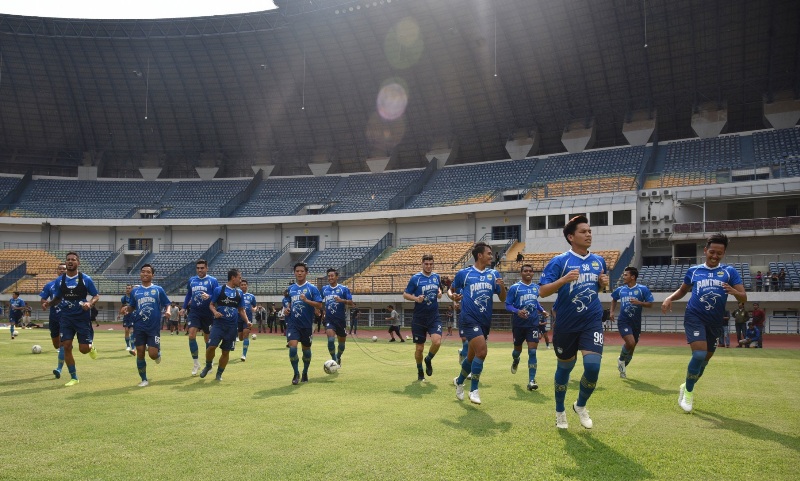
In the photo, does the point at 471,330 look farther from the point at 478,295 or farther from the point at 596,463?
the point at 596,463

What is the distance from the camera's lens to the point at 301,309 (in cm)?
1330

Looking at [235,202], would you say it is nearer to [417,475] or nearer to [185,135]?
[185,135]

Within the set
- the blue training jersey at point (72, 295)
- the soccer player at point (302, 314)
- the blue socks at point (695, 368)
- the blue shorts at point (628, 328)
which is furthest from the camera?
the blue shorts at point (628, 328)

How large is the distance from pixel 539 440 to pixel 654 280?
34.4m

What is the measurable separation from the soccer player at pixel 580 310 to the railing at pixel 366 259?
133 ft

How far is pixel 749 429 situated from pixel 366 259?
43.4m

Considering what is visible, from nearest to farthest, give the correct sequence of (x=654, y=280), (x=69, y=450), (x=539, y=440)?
(x=69, y=450)
(x=539, y=440)
(x=654, y=280)

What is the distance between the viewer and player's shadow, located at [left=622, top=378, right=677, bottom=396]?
11.5 meters

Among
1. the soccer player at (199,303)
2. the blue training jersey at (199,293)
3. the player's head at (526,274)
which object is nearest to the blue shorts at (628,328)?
the player's head at (526,274)

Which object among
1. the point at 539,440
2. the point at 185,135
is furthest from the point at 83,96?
the point at 539,440

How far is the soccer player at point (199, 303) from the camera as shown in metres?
14.9

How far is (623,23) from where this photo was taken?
46.6 meters

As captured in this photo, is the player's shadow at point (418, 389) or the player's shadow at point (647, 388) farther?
the player's shadow at point (647, 388)

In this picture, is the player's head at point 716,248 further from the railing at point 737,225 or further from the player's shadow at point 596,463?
the railing at point 737,225
